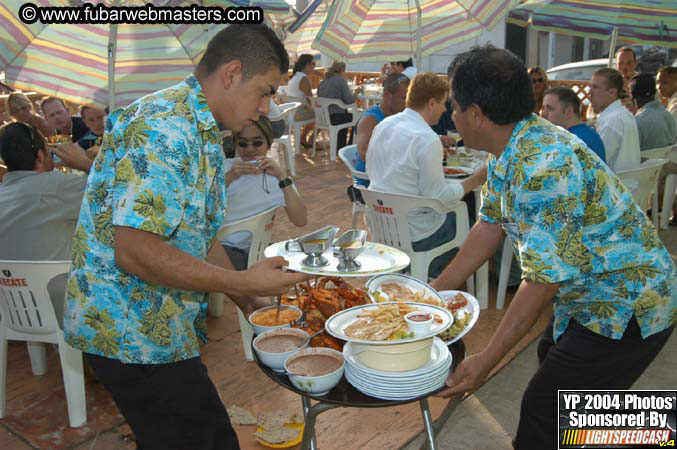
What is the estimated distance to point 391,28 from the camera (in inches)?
276


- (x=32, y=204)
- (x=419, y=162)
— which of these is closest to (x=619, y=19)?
(x=419, y=162)

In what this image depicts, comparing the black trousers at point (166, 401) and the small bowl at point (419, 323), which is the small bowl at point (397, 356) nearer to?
the small bowl at point (419, 323)

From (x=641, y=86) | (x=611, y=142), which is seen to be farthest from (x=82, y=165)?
(x=641, y=86)

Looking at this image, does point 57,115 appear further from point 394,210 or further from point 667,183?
point 667,183

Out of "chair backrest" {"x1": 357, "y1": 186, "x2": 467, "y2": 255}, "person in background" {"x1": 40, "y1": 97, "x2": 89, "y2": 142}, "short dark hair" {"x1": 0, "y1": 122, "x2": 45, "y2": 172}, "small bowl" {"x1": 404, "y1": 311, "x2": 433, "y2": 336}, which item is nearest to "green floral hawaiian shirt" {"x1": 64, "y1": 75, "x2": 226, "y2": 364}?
"small bowl" {"x1": 404, "y1": 311, "x2": 433, "y2": 336}

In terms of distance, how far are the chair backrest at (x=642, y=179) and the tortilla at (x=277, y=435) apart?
3.05 m

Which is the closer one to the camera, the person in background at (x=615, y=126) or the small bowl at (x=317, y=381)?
the small bowl at (x=317, y=381)

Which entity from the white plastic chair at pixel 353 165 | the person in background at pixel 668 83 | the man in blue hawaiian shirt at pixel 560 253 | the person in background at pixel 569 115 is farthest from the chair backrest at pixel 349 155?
the person in background at pixel 668 83

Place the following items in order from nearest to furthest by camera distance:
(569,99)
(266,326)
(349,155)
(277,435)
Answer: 1. (266,326)
2. (277,435)
3. (569,99)
4. (349,155)

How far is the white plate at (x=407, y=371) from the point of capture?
1700 millimetres

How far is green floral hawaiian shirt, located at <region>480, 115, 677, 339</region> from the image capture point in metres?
1.70

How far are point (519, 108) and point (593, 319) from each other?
28.8 inches

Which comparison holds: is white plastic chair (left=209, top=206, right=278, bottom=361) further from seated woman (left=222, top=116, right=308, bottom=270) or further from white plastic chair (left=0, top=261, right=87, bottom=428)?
white plastic chair (left=0, top=261, right=87, bottom=428)

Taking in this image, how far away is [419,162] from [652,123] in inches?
118
